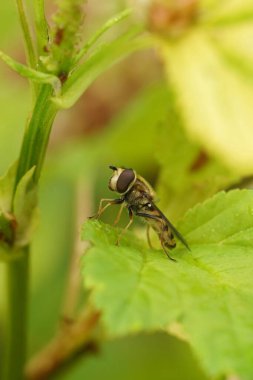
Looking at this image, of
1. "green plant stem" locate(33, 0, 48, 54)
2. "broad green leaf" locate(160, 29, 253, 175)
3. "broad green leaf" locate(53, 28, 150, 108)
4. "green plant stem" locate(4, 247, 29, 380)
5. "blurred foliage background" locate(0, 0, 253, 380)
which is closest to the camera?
"broad green leaf" locate(160, 29, 253, 175)

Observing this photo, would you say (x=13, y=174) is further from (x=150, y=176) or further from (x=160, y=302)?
(x=150, y=176)

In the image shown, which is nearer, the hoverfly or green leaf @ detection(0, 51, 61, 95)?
green leaf @ detection(0, 51, 61, 95)

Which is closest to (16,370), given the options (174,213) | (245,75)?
(174,213)

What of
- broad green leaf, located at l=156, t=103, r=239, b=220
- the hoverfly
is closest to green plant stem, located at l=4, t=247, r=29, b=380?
the hoverfly

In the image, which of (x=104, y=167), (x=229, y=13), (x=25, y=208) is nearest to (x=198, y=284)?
(x=25, y=208)

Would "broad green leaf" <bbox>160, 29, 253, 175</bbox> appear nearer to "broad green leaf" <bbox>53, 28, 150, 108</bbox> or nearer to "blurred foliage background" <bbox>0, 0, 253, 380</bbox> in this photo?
"broad green leaf" <bbox>53, 28, 150, 108</bbox>

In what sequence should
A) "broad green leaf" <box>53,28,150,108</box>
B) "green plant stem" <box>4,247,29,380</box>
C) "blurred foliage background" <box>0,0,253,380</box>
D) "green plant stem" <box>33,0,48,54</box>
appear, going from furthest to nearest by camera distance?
"blurred foliage background" <box>0,0,253,380</box> → "green plant stem" <box>4,247,29,380</box> → "green plant stem" <box>33,0,48,54</box> → "broad green leaf" <box>53,28,150,108</box>

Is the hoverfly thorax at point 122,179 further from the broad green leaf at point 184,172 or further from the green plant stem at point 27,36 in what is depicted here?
the green plant stem at point 27,36
